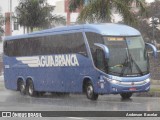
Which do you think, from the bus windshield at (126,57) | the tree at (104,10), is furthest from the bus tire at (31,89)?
Answer: the bus windshield at (126,57)

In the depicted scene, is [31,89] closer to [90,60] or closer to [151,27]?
[90,60]

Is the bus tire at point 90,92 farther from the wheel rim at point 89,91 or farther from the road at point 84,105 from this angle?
the road at point 84,105

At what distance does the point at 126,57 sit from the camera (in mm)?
23812

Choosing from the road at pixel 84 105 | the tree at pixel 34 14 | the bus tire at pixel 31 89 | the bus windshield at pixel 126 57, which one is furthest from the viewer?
the tree at pixel 34 14

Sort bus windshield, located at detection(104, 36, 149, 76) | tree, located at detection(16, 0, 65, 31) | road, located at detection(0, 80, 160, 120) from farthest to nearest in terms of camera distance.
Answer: tree, located at detection(16, 0, 65, 31), bus windshield, located at detection(104, 36, 149, 76), road, located at detection(0, 80, 160, 120)

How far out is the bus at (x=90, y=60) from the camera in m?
23.6

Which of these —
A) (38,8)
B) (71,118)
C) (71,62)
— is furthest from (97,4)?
(71,118)

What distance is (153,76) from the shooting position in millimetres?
36438

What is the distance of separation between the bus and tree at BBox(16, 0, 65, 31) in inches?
602

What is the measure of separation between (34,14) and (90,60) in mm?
21287

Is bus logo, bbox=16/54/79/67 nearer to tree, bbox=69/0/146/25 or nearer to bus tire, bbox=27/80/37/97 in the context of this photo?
bus tire, bbox=27/80/37/97

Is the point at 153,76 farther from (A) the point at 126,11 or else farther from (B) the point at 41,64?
(B) the point at 41,64

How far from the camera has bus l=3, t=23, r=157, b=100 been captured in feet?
77.6

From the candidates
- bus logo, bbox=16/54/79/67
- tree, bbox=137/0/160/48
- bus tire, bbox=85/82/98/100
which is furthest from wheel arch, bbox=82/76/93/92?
tree, bbox=137/0/160/48
